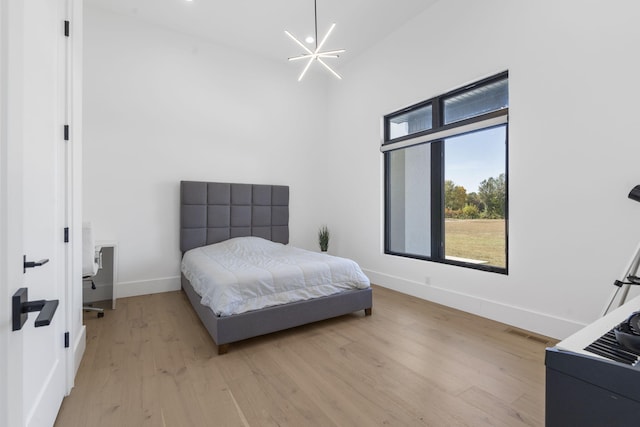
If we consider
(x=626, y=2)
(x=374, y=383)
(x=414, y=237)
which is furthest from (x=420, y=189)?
(x=374, y=383)

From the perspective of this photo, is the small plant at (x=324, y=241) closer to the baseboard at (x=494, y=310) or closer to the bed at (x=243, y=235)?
the bed at (x=243, y=235)

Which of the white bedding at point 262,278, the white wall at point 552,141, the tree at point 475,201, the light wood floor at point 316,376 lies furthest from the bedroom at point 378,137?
the white bedding at point 262,278

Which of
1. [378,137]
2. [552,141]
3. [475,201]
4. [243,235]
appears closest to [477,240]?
[475,201]

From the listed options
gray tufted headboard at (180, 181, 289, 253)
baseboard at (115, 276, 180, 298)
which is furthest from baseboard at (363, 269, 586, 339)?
baseboard at (115, 276, 180, 298)

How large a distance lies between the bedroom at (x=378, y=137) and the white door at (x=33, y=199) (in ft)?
7.17

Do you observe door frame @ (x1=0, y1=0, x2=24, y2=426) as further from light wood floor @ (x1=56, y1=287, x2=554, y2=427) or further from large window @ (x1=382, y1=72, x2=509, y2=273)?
large window @ (x1=382, y1=72, x2=509, y2=273)

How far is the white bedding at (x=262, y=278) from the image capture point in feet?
7.82

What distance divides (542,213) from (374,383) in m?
2.10

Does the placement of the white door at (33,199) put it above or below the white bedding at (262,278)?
above

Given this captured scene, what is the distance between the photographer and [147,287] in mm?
3844

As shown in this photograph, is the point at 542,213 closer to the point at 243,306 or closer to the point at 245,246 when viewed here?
the point at 243,306

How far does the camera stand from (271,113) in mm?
4832

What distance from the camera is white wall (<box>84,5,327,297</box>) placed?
3.61 meters

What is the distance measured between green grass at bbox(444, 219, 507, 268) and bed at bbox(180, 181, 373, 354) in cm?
122
